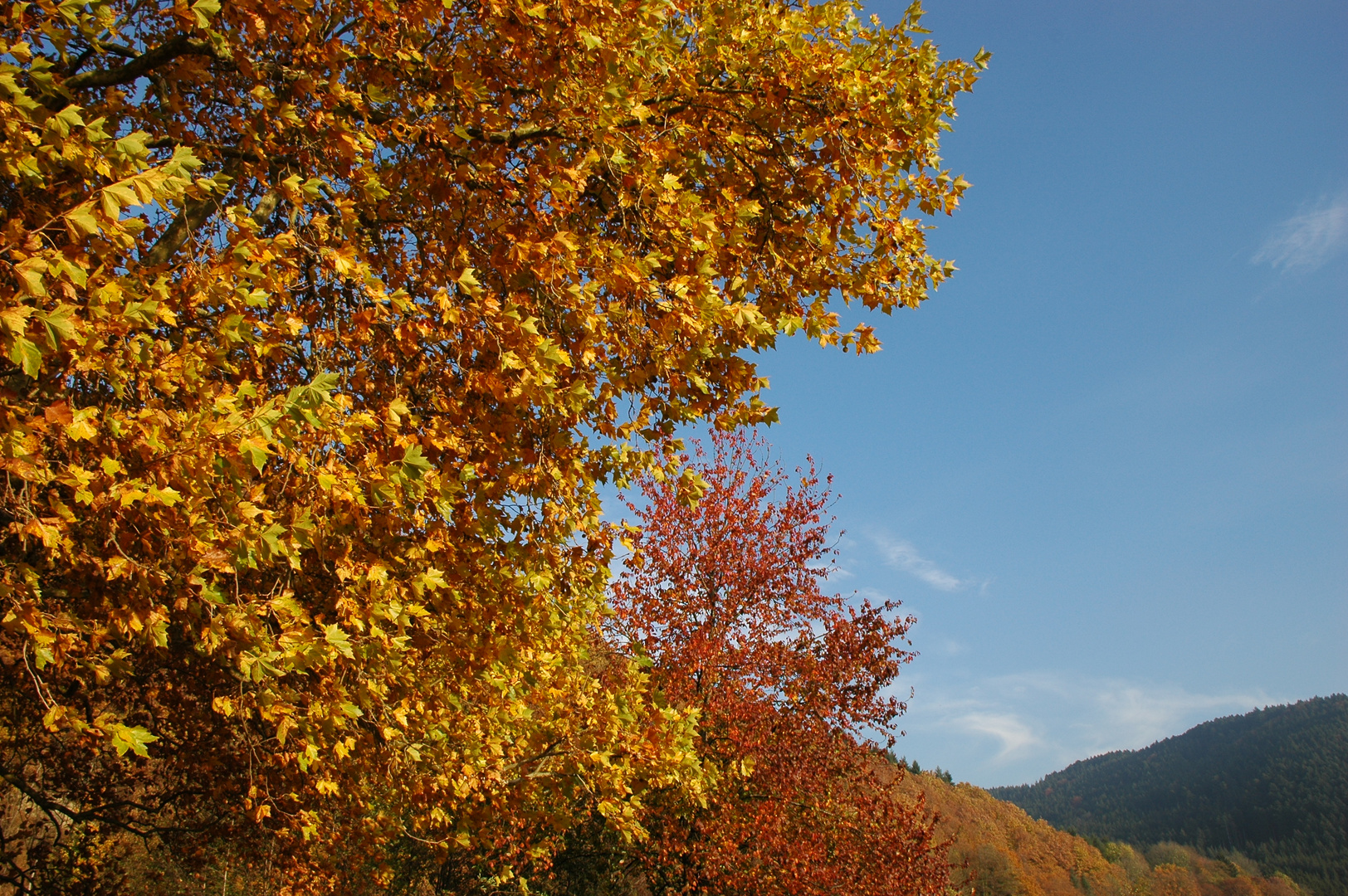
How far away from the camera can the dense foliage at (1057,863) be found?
2532 inches

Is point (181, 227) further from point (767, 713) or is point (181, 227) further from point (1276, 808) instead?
point (1276, 808)

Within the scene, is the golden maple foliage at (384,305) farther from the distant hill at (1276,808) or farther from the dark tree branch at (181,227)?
the distant hill at (1276,808)

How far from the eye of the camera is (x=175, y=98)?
4652mm

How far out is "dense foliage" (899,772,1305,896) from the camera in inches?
2532

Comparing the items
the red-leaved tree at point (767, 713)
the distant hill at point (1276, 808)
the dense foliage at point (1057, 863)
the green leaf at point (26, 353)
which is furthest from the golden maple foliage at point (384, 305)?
the distant hill at point (1276, 808)

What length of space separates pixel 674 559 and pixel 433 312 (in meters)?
12.2

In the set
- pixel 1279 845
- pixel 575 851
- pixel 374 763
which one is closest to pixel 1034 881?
pixel 575 851

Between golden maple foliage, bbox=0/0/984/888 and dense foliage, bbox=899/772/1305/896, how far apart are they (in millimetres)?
64065

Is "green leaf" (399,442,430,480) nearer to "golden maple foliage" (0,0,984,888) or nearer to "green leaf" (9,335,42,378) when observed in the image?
"golden maple foliage" (0,0,984,888)

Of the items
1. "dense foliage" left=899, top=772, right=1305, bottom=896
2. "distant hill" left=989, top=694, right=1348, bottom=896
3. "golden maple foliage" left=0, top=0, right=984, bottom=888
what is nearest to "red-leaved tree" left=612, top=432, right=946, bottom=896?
"golden maple foliage" left=0, top=0, right=984, bottom=888

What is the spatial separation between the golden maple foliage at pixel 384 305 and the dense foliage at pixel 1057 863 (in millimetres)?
64065

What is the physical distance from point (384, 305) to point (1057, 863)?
11357cm

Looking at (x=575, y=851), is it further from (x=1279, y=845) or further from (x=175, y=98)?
(x=1279, y=845)

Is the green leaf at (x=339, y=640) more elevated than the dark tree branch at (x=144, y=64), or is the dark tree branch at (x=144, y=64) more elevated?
the dark tree branch at (x=144, y=64)
